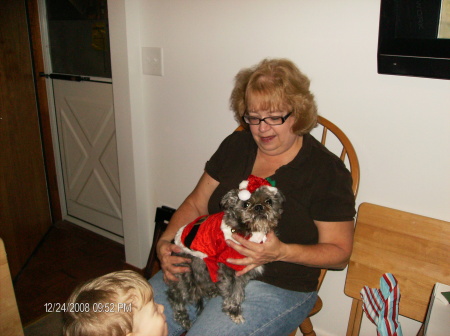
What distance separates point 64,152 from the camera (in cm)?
307

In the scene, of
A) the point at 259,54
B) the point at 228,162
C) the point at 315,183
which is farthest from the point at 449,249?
the point at 259,54

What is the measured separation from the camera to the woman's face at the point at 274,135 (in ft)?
4.44

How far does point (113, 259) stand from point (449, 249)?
2234mm

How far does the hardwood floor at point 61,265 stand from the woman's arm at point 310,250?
63.6 inches

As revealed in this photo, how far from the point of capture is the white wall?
1.40m

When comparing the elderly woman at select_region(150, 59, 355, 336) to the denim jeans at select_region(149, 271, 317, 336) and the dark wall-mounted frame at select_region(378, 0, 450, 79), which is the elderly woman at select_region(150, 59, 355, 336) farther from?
the dark wall-mounted frame at select_region(378, 0, 450, 79)

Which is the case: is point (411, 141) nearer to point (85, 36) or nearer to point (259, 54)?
point (259, 54)

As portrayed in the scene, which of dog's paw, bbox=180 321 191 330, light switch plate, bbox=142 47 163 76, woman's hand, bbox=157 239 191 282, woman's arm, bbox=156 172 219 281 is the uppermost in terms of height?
light switch plate, bbox=142 47 163 76

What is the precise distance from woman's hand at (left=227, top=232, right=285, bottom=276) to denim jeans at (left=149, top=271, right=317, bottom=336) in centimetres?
16

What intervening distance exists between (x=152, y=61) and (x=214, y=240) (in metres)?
1.29

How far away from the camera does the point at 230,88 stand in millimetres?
1861

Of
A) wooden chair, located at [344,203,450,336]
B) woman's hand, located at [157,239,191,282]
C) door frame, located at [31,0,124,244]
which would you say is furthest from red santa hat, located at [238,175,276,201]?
door frame, located at [31,0,124,244]

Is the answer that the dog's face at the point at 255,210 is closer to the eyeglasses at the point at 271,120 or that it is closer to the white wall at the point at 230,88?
the eyeglasses at the point at 271,120

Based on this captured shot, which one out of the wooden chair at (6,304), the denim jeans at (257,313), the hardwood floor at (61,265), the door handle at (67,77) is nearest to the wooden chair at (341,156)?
the denim jeans at (257,313)
